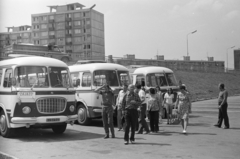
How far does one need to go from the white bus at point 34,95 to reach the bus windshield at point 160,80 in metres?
7.25

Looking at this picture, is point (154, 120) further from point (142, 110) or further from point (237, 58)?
point (237, 58)

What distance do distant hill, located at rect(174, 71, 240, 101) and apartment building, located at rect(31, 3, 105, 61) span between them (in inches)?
1652

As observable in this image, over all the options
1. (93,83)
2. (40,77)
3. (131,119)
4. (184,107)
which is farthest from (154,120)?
(40,77)

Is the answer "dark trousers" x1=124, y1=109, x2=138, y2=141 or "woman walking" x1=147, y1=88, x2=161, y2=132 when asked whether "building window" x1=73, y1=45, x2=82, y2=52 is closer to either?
"woman walking" x1=147, y1=88, x2=161, y2=132

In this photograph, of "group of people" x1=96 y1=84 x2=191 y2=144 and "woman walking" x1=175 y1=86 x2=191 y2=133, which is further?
"woman walking" x1=175 y1=86 x2=191 y2=133

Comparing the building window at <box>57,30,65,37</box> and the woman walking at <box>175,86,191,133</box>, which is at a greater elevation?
the building window at <box>57,30,65,37</box>

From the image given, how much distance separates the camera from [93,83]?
16.3m

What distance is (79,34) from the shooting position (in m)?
101

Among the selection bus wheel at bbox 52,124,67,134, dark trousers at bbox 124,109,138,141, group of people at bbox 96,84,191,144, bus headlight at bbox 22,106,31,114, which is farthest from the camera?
bus wheel at bbox 52,124,67,134

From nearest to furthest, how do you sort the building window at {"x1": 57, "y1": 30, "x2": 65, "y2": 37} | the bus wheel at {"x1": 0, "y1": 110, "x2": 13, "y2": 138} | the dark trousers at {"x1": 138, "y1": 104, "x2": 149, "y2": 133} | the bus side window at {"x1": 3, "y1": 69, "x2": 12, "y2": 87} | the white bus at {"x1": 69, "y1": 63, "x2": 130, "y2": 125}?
the bus wheel at {"x1": 0, "y1": 110, "x2": 13, "y2": 138}
the bus side window at {"x1": 3, "y1": 69, "x2": 12, "y2": 87}
the dark trousers at {"x1": 138, "y1": 104, "x2": 149, "y2": 133}
the white bus at {"x1": 69, "y1": 63, "x2": 130, "y2": 125}
the building window at {"x1": 57, "y1": 30, "x2": 65, "y2": 37}

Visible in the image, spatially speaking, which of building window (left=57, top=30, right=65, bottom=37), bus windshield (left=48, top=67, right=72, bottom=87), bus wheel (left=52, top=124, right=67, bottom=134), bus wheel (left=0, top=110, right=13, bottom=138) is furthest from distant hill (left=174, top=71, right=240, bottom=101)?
building window (left=57, top=30, right=65, bottom=37)

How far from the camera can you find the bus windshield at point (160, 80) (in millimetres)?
19844

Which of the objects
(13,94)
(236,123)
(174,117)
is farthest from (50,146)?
(236,123)

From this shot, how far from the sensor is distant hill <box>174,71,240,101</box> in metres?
49.4
